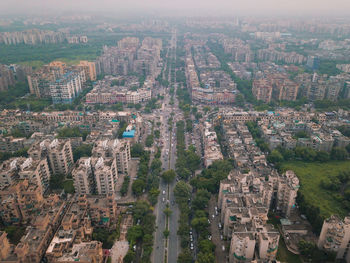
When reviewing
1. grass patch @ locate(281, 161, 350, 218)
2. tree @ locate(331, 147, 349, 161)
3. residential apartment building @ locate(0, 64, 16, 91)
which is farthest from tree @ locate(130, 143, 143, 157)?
residential apartment building @ locate(0, 64, 16, 91)

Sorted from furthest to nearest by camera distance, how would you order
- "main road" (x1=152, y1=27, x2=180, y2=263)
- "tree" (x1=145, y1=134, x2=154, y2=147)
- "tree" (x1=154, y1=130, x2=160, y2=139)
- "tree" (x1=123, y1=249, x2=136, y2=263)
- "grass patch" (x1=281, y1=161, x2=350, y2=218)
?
"tree" (x1=154, y1=130, x2=160, y2=139) → "tree" (x1=145, y1=134, x2=154, y2=147) → "grass patch" (x1=281, y1=161, x2=350, y2=218) → "main road" (x1=152, y1=27, x2=180, y2=263) → "tree" (x1=123, y1=249, x2=136, y2=263)

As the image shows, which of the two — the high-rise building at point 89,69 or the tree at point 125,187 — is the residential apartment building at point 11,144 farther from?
the high-rise building at point 89,69

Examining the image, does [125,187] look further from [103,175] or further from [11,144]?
[11,144]

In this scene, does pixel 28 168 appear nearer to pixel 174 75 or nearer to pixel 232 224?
pixel 232 224

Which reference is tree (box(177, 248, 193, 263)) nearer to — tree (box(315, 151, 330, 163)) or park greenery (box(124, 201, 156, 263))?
park greenery (box(124, 201, 156, 263))

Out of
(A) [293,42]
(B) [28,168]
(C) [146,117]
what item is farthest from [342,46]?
(B) [28,168]

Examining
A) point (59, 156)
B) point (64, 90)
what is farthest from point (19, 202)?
point (64, 90)

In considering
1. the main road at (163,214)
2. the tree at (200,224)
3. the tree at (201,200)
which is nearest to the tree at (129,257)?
the main road at (163,214)
